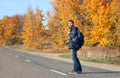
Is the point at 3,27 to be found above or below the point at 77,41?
above

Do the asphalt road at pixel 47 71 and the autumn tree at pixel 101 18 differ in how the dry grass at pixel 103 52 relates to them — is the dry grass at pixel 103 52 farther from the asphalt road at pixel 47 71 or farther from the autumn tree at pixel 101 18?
the asphalt road at pixel 47 71

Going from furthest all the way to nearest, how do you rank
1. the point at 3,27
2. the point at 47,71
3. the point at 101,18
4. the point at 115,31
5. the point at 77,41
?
the point at 3,27 → the point at 101,18 → the point at 115,31 → the point at 47,71 → the point at 77,41

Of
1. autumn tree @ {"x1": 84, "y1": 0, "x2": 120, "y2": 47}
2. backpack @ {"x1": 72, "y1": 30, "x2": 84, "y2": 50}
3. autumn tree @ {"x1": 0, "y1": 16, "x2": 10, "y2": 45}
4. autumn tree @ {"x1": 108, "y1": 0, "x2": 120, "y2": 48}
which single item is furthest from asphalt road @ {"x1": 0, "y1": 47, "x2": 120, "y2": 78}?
autumn tree @ {"x1": 0, "y1": 16, "x2": 10, "y2": 45}

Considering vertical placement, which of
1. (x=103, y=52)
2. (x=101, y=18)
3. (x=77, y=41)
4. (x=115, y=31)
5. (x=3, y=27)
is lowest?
(x=103, y=52)

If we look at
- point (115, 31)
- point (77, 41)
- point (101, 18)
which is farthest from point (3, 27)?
point (77, 41)

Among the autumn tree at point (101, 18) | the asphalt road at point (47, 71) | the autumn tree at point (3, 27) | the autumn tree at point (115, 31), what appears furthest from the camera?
the autumn tree at point (3, 27)

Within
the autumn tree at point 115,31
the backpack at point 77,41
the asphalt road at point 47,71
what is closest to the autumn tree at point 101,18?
the autumn tree at point 115,31

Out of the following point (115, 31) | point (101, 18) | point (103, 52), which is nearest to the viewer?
point (115, 31)

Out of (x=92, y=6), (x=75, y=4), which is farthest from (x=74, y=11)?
(x=92, y=6)

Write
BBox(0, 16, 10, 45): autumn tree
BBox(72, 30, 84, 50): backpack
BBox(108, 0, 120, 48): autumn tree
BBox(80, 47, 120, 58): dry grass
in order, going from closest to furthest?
BBox(72, 30, 84, 50): backpack, BBox(108, 0, 120, 48): autumn tree, BBox(80, 47, 120, 58): dry grass, BBox(0, 16, 10, 45): autumn tree

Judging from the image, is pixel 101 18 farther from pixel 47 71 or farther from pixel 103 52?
pixel 47 71

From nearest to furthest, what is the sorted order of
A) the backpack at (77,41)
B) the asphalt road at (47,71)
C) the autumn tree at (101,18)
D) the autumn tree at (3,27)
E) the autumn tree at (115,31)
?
the asphalt road at (47,71)
the backpack at (77,41)
the autumn tree at (115,31)
the autumn tree at (101,18)
the autumn tree at (3,27)

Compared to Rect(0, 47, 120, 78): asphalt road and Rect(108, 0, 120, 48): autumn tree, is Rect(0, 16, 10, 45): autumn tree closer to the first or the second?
Rect(108, 0, 120, 48): autumn tree

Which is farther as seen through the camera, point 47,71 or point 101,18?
point 101,18
